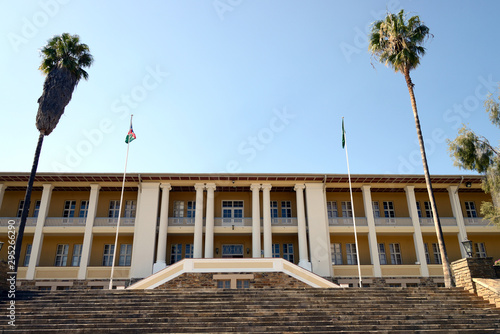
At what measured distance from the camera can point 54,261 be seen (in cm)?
2562

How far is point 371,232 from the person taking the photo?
2580 centimetres

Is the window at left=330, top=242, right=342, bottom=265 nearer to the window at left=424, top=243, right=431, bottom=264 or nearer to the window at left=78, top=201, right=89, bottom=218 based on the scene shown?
the window at left=424, top=243, right=431, bottom=264

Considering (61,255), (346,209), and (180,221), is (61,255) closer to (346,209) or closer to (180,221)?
(180,221)

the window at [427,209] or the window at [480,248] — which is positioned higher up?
the window at [427,209]

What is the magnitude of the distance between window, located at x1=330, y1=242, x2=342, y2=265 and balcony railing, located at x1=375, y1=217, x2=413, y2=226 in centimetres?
298

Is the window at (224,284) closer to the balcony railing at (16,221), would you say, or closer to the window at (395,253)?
the window at (395,253)

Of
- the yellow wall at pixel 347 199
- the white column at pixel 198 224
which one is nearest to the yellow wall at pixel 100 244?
the white column at pixel 198 224

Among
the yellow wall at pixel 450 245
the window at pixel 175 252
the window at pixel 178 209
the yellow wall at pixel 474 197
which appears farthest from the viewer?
the yellow wall at pixel 474 197

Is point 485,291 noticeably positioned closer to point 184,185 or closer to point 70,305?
point 70,305

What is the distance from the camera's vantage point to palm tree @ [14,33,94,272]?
19.2 meters

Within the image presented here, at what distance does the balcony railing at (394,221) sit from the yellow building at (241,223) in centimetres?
6

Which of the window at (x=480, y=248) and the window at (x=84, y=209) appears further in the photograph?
the window at (x=480, y=248)

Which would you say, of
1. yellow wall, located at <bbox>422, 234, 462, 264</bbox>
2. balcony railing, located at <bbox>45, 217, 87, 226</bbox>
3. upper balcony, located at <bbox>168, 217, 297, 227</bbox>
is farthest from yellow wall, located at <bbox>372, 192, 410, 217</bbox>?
balcony railing, located at <bbox>45, 217, 87, 226</bbox>

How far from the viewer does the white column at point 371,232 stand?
81.3ft
